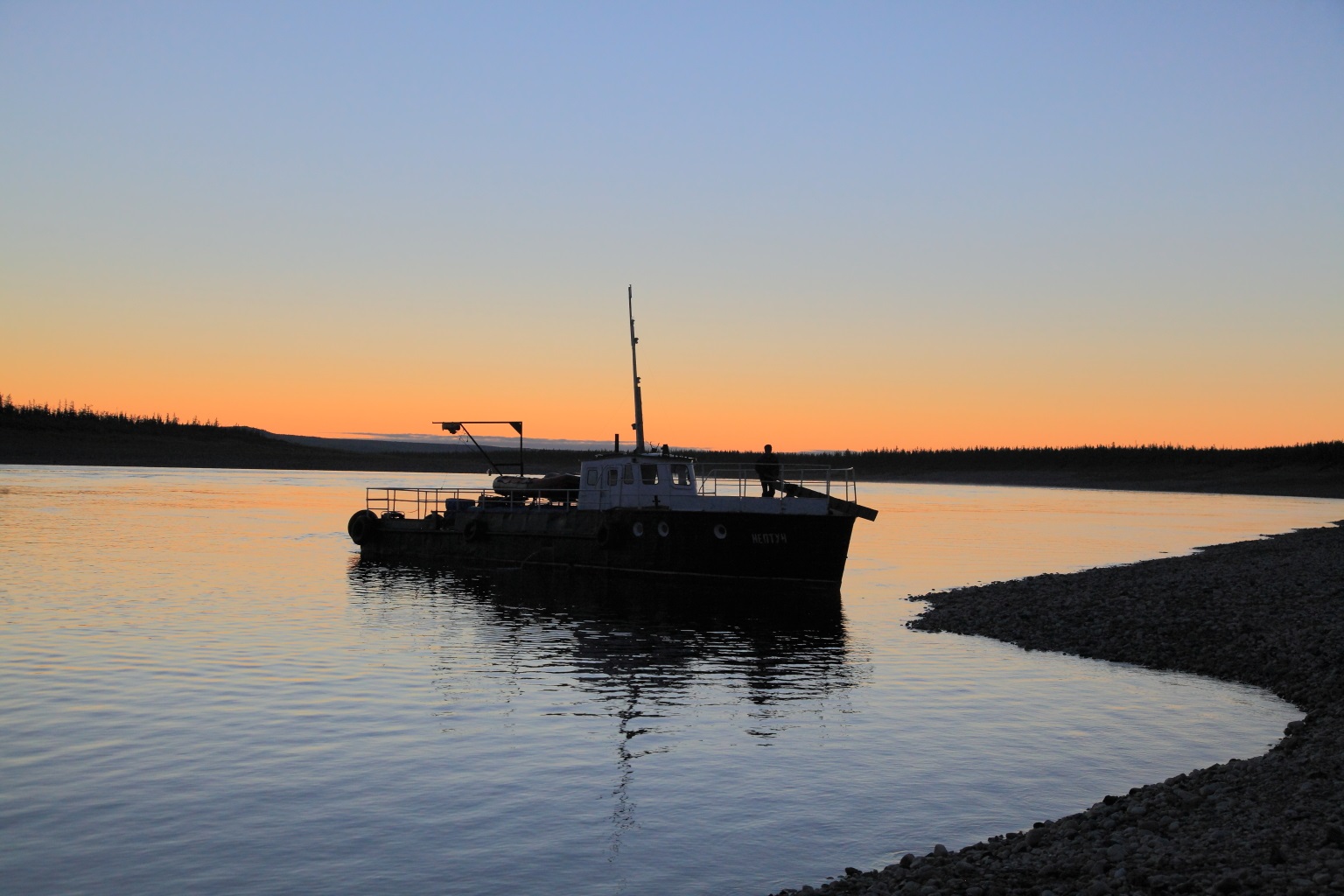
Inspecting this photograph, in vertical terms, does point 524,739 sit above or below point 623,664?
above

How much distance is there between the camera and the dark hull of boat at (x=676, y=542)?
3105 cm

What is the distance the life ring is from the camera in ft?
Result: 143

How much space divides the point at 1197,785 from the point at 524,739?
7.71m

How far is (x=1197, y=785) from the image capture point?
1112cm

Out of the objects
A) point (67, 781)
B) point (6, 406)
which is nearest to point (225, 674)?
point (67, 781)

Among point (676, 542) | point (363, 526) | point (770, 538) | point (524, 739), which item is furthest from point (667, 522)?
point (524, 739)

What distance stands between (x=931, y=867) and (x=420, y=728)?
804cm

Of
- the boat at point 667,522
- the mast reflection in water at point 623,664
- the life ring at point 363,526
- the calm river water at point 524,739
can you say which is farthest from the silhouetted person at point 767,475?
the life ring at point 363,526

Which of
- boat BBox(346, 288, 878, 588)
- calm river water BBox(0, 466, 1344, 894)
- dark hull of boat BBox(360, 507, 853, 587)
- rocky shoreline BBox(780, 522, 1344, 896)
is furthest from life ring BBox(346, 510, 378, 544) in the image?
rocky shoreline BBox(780, 522, 1344, 896)

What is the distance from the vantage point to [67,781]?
1203cm

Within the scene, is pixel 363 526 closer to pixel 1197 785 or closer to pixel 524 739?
pixel 524 739

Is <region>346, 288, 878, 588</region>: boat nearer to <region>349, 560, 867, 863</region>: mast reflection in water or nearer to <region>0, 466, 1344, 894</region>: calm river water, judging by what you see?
<region>349, 560, 867, 863</region>: mast reflection in water

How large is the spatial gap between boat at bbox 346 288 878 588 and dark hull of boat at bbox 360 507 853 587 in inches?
1.1

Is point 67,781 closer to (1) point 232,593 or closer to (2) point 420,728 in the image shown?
(2) point 420,728
